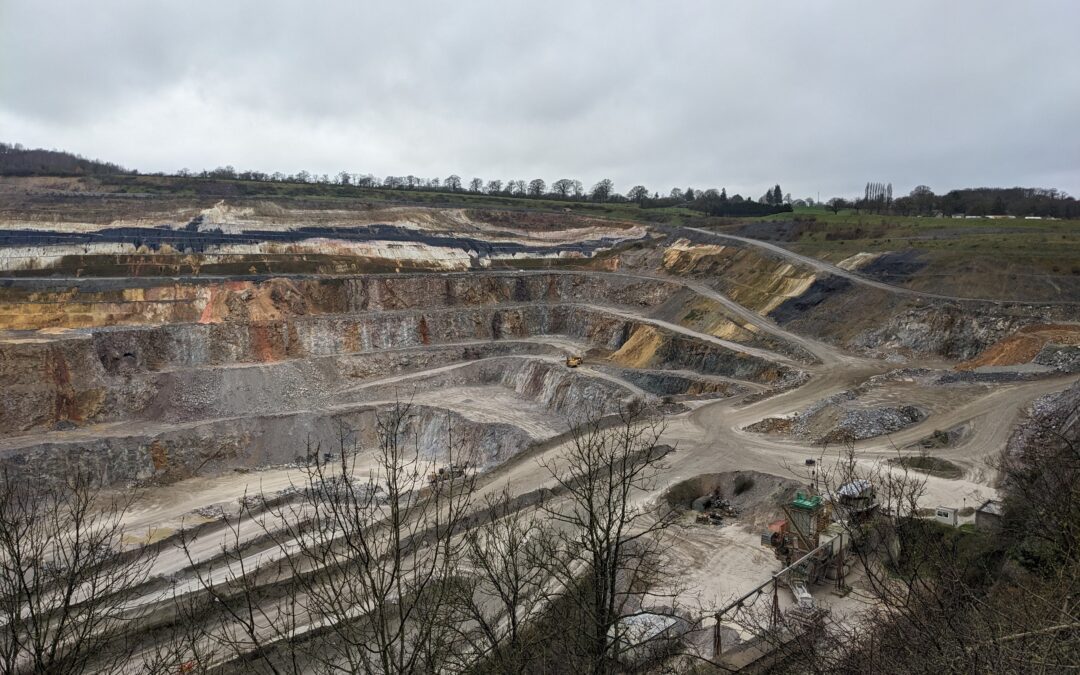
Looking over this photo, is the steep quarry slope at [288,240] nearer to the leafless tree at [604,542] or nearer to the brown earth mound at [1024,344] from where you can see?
the leafless tree at [604,542]

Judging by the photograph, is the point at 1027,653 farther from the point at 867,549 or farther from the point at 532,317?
the point at 532,317

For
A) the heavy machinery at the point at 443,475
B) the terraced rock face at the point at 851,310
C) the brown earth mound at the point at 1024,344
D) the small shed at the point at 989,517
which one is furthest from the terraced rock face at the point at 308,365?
the small shed at the point at 989,517

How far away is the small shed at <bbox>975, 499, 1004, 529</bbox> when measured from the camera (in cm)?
1650

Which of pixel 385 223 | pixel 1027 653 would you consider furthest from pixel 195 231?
pixel 1027 653

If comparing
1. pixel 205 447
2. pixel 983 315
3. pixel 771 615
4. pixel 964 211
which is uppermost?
pixel 964 211

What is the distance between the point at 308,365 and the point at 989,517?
39.7 metres

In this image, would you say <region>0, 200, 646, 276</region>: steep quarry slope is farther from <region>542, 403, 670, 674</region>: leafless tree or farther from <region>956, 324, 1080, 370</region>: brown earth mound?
<region>956, 324, 1080, 370</region>: brown earth mound

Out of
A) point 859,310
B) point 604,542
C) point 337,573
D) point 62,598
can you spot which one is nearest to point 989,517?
point 604,542

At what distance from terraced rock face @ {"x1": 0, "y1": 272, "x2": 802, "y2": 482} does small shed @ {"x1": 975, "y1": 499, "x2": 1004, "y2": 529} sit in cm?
1802

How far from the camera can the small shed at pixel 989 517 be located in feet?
54.1

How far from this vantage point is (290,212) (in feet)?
243

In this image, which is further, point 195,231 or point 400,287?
point 195,231

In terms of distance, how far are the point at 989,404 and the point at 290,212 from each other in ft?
227

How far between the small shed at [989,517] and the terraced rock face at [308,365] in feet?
59.1
